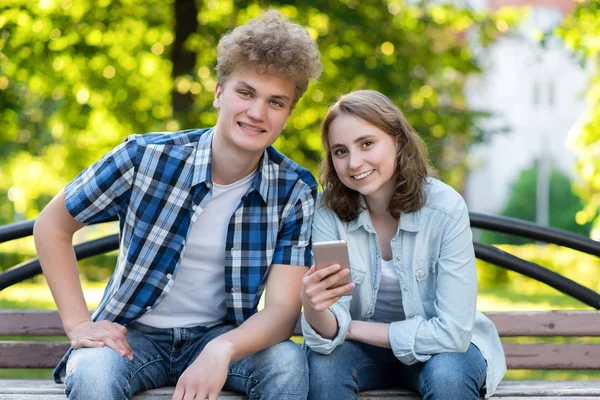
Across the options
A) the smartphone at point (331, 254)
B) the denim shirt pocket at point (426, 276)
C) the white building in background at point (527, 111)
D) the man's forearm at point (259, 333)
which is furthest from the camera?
the white building in background at point (527, 111)

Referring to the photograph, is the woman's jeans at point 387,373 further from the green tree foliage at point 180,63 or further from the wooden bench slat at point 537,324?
the green tree foliage at point 180,63

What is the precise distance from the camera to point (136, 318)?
3.04 meters

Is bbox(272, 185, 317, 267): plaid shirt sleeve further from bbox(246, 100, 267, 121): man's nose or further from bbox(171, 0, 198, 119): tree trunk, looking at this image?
bbox(171, 0, 198, 119): tree trunk

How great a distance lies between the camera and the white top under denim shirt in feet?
9.29

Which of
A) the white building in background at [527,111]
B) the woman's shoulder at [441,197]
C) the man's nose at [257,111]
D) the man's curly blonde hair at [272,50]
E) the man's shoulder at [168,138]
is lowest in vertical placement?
the white building in background at [527,111]

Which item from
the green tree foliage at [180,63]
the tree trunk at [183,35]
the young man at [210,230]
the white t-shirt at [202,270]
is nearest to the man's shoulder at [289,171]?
the young man at [210,230]

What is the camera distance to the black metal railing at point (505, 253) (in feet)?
11.7

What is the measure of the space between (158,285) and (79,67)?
723cm

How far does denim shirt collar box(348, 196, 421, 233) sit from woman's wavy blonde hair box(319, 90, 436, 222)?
0.02 metres

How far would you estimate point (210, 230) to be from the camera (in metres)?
Result: 3.05

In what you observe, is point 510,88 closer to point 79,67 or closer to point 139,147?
point 79,67

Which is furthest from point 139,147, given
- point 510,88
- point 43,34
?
point 510,88

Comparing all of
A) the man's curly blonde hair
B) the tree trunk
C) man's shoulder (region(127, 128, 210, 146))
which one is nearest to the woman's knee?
the man's curly blonde hair

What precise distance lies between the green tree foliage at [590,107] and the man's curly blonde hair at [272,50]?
424cm
